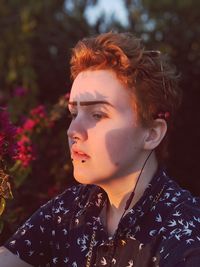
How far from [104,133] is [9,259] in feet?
2.26

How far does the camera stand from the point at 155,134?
2551mm

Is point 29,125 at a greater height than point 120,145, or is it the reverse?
point 120,145

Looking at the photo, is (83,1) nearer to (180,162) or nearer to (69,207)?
(180,162)

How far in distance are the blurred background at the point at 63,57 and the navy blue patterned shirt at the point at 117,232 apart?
1861 mm

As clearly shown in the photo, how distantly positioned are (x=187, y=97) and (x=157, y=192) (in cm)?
412

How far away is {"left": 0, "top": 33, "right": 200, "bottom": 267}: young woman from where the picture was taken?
2.38 meters

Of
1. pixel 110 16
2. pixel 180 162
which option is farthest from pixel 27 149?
pixel 110 16

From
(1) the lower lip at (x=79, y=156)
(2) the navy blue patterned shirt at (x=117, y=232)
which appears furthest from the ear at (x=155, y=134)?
(1) the lower lip at (x=79, y=156)

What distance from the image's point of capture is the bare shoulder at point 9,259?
260 cm

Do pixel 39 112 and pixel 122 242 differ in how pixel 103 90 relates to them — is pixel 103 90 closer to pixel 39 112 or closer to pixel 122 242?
pixel 122 242

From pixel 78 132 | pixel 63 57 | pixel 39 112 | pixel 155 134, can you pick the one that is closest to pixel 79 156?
pixel 78 132

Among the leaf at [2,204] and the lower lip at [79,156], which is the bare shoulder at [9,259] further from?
the lower lip at [79,156]

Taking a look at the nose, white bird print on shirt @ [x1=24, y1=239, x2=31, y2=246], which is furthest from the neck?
white bird print on shirt @ [x1=24, y1=239, x2=31, y2=246]

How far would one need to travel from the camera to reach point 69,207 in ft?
8.86
